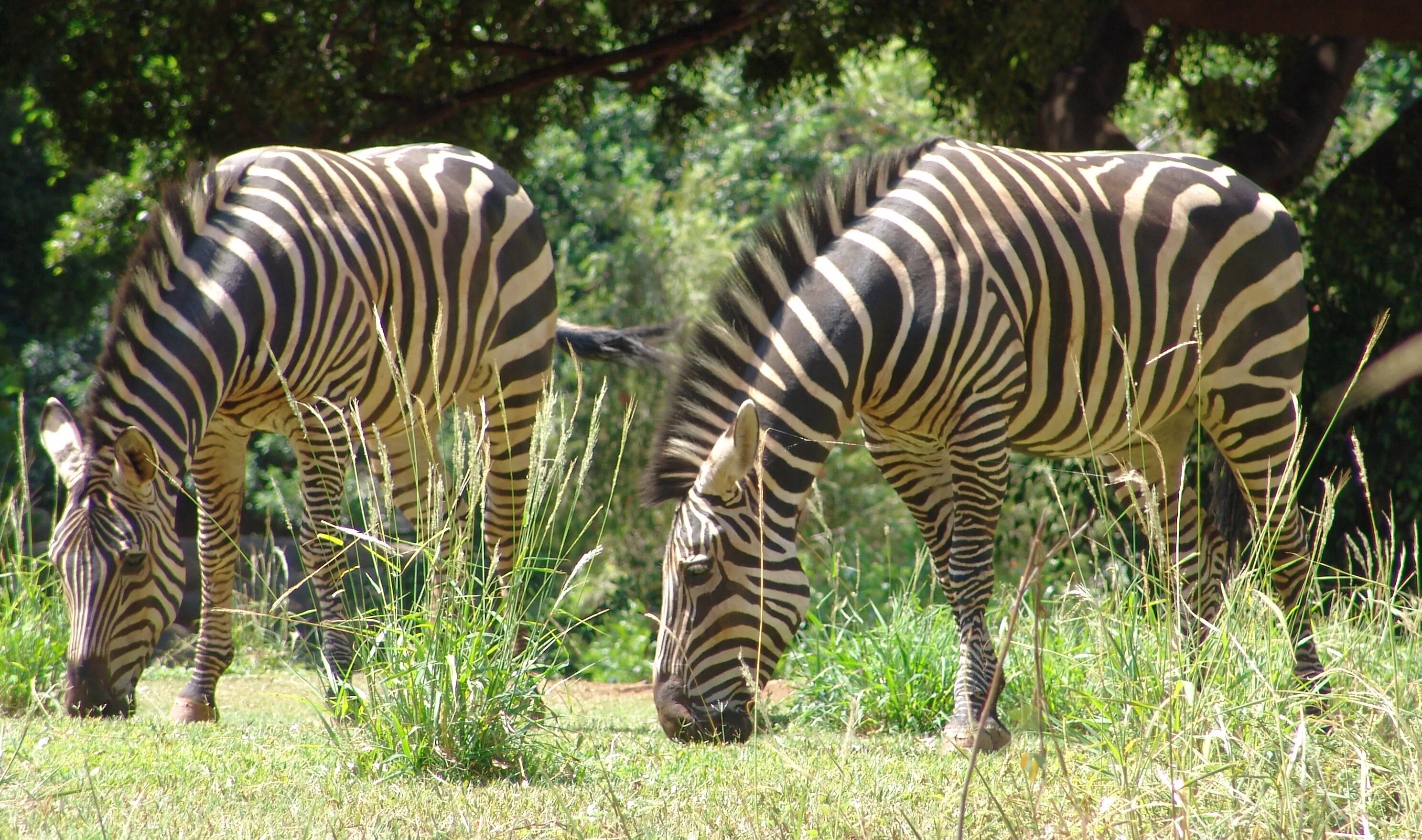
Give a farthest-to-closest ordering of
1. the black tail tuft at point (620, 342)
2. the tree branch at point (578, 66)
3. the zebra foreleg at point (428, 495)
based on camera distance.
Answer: the tree branch at point (578, 66) < the black tail tuft at point (620, 342) < the zebra foreleg at point (428, 495)

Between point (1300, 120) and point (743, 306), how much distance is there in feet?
17.3

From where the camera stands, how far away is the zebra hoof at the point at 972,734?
421 centimetres

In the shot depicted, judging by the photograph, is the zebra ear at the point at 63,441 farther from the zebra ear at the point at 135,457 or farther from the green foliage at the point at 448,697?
the green foliage at the point at 448,697

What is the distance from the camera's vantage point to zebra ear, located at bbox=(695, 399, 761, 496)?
147 inches

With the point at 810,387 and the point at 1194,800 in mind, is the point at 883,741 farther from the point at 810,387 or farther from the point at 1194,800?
the point at 1194,800

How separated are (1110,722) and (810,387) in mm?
1517

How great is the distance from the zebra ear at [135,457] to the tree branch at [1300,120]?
21.1 feet

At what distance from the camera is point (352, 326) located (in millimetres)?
4953

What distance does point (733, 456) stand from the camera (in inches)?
149

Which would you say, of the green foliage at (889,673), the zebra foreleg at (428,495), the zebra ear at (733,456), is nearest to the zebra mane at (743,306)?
the zebra ear at (733,456)

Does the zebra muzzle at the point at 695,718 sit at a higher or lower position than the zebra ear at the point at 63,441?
lower

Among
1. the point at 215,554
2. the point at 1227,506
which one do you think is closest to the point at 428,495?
the point at 215,554

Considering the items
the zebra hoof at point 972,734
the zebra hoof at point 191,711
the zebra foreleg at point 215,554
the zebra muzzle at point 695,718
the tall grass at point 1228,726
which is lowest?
the zebra hoof at point 191,711

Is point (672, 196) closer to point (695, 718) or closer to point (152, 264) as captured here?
point (152, 264)
